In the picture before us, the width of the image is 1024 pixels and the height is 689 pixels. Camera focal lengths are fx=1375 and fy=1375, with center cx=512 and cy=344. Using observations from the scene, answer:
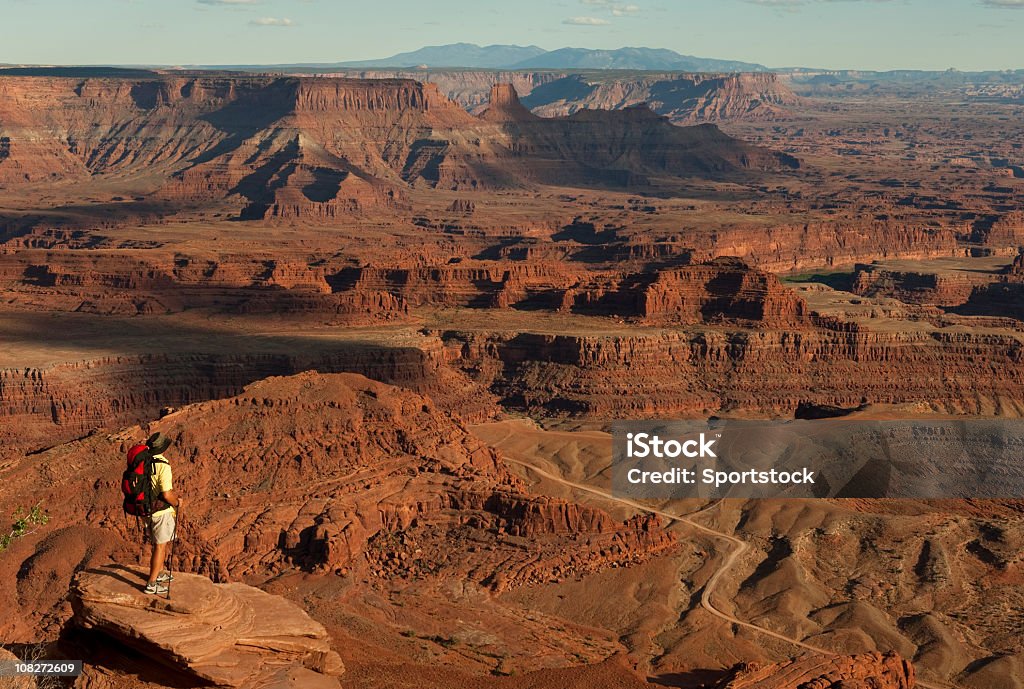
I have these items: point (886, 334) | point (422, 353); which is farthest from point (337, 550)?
point (886, 334)

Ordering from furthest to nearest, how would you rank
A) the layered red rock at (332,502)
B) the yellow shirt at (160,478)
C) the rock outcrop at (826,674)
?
the layered red rock at (332,502) < the rock outcrop at (826,674) < the yellow shirt at (160,478)

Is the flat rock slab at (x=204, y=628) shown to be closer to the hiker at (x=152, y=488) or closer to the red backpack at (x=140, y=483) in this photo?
the hiker at (x=152, y=488)

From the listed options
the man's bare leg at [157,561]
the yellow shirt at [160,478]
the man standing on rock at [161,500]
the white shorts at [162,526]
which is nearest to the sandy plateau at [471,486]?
the man's bare leg at [157,561]

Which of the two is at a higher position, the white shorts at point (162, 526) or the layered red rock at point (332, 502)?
the white shorts at point (162, 526)

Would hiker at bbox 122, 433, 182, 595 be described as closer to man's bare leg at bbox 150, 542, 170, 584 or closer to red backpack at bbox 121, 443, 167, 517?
red backpack at bbox 121, 443, 167, 517

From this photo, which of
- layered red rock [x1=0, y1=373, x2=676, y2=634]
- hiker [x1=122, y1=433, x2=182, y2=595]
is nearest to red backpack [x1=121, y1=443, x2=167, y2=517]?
hiker [x1=122, y1=433, x2=182, y2=595]

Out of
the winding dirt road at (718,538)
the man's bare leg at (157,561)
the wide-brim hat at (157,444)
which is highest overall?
the wide-brim hat at (157,444)
